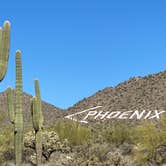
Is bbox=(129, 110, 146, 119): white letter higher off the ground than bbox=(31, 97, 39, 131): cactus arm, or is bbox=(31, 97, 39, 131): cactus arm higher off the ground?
bbox=(129, 110, 146, 119): white letter

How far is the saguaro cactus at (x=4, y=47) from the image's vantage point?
65.6 feet

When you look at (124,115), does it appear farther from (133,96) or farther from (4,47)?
(4,47)

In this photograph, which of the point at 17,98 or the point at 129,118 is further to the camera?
the point at 129,118

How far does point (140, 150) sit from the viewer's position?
110 feet

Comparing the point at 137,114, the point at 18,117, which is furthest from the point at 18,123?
the point at 137,114

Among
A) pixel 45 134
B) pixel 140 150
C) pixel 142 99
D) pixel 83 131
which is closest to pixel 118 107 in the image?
pixel 142 99

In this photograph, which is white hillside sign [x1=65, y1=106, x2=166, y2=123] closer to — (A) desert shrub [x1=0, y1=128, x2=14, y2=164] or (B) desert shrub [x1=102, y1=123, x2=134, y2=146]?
(B) desert shrub [x1=102, y1=123, x2=134, y2=146]

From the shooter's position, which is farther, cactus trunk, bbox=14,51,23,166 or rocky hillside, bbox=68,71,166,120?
rocky hillside, bbox=68,71,166,120

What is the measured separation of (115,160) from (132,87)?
56.8 metres

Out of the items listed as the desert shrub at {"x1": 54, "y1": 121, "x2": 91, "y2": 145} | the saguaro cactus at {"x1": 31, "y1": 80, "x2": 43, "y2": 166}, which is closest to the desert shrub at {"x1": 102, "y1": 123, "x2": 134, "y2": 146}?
the desert shrub at {"x1": 54, "y1": 121, "x2": 91, "y2": 145}

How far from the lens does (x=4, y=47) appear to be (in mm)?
20141

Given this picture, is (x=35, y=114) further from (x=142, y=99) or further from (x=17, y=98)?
(x=142, y=99)

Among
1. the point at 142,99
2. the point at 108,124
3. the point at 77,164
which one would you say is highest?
the point at 142,99

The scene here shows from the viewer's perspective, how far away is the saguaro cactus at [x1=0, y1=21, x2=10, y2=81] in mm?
20000
